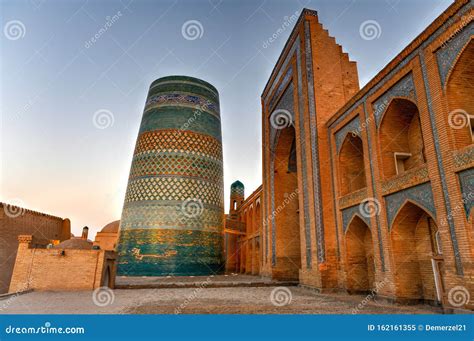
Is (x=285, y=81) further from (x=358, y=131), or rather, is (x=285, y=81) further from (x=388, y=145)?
(x=388, y=145)

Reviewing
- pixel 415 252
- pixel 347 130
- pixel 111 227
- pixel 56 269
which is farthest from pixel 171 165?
pixel 111 227

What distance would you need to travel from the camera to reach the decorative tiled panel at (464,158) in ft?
14.0

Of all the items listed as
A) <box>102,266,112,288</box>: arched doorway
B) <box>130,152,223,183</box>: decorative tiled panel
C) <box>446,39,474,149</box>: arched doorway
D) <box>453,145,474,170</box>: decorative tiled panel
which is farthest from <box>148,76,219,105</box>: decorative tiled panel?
<box>453,145,474,170</box>: decorative tiled panel

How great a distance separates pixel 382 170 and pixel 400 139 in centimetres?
80

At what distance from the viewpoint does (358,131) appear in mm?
7203

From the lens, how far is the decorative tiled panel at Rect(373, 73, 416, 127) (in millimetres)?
5620

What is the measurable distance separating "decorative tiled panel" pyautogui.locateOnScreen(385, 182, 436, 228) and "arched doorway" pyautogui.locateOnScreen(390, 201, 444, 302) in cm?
10

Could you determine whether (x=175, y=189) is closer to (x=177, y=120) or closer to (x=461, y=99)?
(x=177, y=120)

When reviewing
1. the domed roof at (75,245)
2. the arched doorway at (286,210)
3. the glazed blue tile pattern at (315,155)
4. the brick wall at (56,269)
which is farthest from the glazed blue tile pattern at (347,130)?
the domed roof at (75,245)

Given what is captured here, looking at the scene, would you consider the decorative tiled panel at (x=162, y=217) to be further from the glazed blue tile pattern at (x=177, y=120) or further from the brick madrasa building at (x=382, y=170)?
the glazed blue tile pattern at (x=177, y=120)

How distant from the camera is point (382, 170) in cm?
634

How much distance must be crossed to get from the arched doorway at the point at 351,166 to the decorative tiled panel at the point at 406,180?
1.57 meters

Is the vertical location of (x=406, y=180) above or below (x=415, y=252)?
above

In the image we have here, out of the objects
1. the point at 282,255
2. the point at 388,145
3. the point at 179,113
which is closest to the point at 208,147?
the point at 179,113
